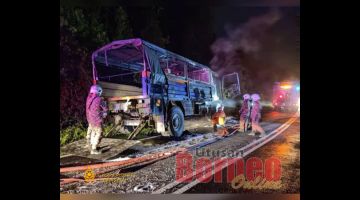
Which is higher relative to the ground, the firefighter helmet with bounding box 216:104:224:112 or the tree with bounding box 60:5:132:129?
the tree with bounding box 60:5:132:129

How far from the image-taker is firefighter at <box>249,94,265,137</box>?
195 inches

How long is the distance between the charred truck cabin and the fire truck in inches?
43.7

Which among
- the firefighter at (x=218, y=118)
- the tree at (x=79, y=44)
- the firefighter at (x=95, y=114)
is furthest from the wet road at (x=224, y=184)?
the tree at (x=79, y=44)

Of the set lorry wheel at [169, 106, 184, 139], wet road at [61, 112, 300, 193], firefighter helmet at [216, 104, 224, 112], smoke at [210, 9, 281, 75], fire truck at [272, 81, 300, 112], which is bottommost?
wet road at [61, 112, 300, 193]

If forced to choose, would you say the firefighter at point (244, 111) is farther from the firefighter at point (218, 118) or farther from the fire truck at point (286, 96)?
the fire truck at point (286, 96)

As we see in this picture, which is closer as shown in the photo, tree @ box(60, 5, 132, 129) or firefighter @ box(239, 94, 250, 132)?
tree @ box(60, 5, 132, 129)

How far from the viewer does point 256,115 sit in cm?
505

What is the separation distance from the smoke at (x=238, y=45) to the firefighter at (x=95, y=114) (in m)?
2.04

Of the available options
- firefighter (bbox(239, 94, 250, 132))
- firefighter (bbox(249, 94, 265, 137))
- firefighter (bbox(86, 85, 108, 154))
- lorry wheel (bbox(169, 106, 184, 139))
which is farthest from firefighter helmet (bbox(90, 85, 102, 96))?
firefighter (bbox(249, 94, 265, 137))

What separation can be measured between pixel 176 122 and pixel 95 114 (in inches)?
54.1

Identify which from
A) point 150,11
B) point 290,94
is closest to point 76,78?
point 150,11

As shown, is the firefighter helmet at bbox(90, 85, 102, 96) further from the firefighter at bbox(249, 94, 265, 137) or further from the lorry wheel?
the firefighter at bbox(249, 94, 265, 137)
